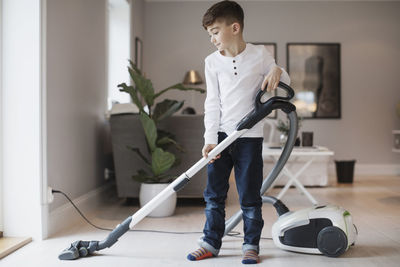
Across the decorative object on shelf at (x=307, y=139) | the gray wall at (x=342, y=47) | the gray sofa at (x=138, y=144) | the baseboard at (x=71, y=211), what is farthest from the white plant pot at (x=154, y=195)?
the gray wall at (x=342, y=47)

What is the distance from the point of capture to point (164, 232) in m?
2.65

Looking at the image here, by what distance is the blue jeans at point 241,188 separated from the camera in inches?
80.8

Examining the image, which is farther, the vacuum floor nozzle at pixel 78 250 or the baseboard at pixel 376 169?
the baseboard at pixel 376 169

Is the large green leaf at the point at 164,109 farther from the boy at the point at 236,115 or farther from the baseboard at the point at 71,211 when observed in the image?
the boy at the point at 236,115

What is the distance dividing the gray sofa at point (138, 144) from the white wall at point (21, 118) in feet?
3.66

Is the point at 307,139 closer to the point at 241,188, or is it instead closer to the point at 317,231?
the point at 317,231

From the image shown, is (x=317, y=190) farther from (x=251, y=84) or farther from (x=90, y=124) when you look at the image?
(x=251, y=84)

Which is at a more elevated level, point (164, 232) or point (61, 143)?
point (61, 143)

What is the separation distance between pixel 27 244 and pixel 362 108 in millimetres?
5053

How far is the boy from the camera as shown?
2021 millimetres

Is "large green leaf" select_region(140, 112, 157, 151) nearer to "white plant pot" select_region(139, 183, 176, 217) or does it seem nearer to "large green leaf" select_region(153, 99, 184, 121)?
"large green leaf" select_region(153, 99, 184, 121)

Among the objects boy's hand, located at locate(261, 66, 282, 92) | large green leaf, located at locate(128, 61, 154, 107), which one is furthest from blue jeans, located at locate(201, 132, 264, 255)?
large green leaf, located at locate(128, 61, 154, 107)

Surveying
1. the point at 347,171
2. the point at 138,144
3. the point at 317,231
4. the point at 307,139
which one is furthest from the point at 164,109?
the point at 347,171

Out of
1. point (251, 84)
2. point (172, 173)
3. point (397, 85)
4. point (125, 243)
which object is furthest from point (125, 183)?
point (397, 85)
